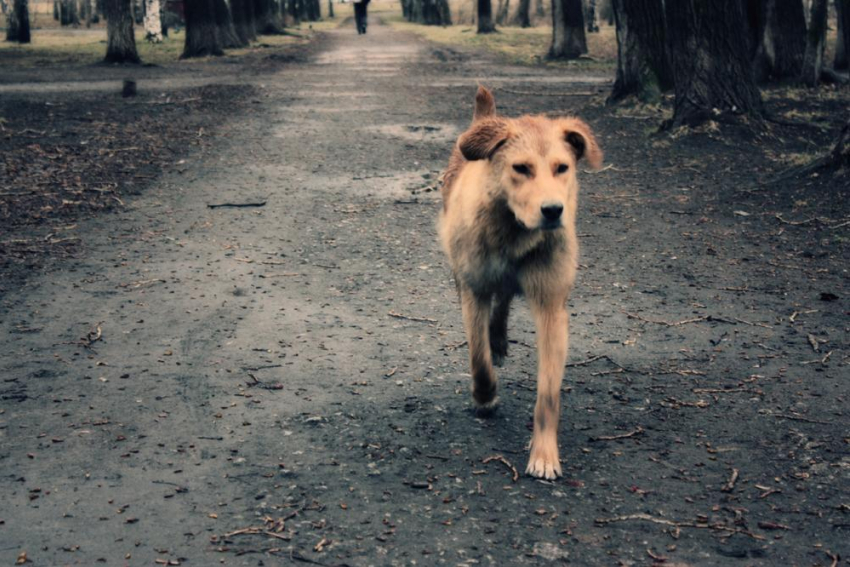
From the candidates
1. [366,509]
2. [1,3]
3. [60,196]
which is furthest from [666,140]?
[1,3]

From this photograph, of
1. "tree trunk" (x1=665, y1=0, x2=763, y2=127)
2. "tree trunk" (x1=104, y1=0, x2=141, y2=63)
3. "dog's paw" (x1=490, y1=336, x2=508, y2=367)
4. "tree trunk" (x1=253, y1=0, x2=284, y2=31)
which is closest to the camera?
"dog's paw" (x1=490, y1=336, x2=508, y2=367)

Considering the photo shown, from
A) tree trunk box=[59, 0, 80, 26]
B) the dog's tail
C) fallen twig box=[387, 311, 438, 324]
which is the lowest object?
fallen twig box=[387, 311, 438, 324]

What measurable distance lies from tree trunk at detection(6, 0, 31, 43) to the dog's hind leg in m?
37.5

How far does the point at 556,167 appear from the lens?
4.34 meters

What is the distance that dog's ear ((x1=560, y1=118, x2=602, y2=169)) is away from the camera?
4520mm

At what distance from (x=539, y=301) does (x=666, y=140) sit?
9617mm

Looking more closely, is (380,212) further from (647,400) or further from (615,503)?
(615,503)

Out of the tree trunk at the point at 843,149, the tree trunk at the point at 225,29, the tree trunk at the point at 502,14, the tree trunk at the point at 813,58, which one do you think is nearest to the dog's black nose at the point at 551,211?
the tree trunk at the point at 843,149

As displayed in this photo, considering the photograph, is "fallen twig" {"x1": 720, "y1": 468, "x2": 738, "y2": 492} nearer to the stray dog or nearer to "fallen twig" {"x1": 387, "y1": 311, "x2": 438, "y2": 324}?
the stray dog

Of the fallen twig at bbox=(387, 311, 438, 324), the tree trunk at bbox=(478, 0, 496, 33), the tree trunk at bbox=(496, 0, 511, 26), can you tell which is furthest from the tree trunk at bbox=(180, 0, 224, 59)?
the tree trunk at bbox=(496, 0, 511, 26)

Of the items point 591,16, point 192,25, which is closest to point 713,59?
point 192,25

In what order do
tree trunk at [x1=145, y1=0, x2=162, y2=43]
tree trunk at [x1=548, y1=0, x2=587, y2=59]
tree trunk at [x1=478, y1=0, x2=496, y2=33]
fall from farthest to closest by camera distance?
1. tree trunk at [x1=478, y1=0, x2=496, y2=33]
2. tree trunk at [x1=145, y1=0, x2=162, y2=43]
3. tree trunk at [x1=548, y1=0, x2=587, y2=59]

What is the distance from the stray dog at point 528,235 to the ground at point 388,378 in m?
0.37

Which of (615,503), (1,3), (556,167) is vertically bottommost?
(615,503)
